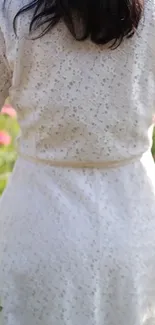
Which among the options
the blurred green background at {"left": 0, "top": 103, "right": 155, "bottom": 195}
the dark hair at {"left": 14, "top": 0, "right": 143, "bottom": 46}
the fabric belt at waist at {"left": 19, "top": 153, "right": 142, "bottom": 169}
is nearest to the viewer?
the dark hair at {"left": 14, "top": 0, "right": 143, "bottom": 46}

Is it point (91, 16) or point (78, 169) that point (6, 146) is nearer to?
point (78, 169)

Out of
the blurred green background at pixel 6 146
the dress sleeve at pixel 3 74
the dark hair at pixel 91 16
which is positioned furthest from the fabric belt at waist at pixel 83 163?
the blurred green background at pixel 6 146

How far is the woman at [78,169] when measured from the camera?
1646 millimetres

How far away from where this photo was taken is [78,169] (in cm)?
176

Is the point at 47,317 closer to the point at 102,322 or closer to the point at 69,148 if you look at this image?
the point at 102,322

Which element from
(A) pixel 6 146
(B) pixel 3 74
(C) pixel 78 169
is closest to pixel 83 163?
(C) pixel 78 169

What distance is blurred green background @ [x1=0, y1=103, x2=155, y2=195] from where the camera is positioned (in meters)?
3.60

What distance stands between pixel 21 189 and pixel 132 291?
0.32 metres

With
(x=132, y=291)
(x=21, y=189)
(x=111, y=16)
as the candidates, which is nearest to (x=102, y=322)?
(x=132, y=291)

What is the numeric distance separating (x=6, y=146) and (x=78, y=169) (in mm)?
2166

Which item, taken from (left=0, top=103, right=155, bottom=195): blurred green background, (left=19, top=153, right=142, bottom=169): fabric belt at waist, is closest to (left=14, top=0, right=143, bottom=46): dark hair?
(left=19, top=153, right=142, bottom=169): fabric belt at waist

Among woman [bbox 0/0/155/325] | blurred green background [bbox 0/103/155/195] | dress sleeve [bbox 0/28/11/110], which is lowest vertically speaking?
blurred green background [bbox 0/103/155/195]

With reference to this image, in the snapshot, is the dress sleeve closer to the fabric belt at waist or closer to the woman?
the woman

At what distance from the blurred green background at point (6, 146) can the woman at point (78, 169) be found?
171 cm
